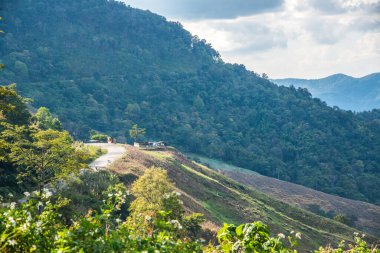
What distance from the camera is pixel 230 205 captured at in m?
49.3

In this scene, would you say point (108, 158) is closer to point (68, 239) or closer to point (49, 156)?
point (49, 156)

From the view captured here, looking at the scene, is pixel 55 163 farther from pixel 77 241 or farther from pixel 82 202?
pixel 77 241

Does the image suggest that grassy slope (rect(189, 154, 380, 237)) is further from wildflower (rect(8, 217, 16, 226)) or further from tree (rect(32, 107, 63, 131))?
wildflower (rect(8, 217, 16, 226))

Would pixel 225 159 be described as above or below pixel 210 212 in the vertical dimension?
below

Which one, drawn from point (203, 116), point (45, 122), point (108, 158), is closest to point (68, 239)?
point (108, 158)

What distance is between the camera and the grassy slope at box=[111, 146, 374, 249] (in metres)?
43.1

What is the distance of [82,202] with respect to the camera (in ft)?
93.8

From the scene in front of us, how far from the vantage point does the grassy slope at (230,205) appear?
→ 141ft

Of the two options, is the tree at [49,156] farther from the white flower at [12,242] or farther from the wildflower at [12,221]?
the white flower at [12,242]

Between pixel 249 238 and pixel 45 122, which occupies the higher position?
pixel 249 238

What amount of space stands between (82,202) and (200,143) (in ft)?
391

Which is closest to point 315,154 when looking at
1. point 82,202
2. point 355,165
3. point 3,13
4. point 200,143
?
point 355,165

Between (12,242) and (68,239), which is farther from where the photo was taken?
(68,239)

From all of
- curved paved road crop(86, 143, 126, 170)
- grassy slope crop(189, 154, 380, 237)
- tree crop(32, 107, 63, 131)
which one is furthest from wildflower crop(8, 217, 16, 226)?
grassy slope crop(189, 154, 380, 237)
